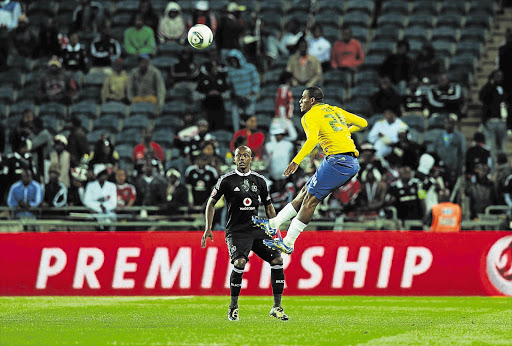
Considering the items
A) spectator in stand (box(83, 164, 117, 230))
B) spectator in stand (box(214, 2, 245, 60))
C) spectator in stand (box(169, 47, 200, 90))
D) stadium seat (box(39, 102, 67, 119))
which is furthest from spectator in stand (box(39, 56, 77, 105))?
spectator in stand (box(83, 164, 117, 230))

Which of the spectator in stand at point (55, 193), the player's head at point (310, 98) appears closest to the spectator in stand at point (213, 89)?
the spectator in stand at point (55, 193)

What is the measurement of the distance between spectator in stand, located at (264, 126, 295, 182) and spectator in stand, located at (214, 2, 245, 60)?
13.3 feet

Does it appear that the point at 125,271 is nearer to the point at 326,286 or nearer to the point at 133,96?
the point at 326,286

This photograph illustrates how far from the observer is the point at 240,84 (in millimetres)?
22625

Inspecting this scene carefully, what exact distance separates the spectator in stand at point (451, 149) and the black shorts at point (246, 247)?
8969 mm

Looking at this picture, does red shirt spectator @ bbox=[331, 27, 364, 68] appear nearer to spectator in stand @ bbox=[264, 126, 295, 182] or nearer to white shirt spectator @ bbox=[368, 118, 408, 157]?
white shirt spectator @ bbox=[368, 118, 408, 157]

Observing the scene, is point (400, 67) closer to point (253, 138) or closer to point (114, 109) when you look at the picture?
point (253, 138)

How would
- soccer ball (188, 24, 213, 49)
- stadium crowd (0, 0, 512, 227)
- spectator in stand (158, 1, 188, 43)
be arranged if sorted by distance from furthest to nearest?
spectator in stand (158, 1, 188, 43) → stadium crowd (0, 0, 512, 227) → soccer ball (188, 24, 213, 49)

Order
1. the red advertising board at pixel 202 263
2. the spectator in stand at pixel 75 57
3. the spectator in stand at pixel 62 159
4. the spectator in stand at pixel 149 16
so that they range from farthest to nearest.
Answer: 1. the spectator in stand at pixel 149 16
2. the spectator in stand at pixel 75 57
3. the spectator in stand at pixel 62 159
4. the red advertising board at pixel 202 263

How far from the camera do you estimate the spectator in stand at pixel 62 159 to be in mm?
21359

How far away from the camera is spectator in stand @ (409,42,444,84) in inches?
899

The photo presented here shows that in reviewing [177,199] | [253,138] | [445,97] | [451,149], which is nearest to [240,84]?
[253,138]

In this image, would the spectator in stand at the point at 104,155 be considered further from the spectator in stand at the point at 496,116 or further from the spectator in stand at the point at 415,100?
the spectator in stand at the point at 496,116

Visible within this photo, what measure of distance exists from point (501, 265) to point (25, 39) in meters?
14.8
